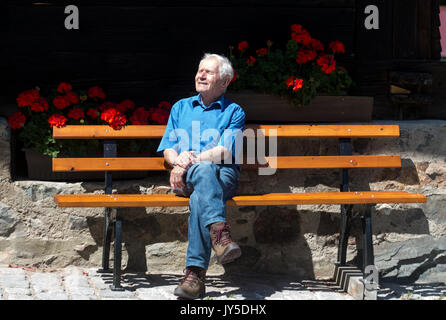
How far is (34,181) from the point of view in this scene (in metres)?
4.84

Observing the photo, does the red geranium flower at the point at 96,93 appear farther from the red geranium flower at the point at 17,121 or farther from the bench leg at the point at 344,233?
the bench leg at the point at 344,233

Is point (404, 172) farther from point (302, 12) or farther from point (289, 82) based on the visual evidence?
point (302, 12)

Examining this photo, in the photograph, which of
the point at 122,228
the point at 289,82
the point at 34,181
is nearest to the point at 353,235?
the point at 289,82

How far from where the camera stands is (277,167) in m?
4.73

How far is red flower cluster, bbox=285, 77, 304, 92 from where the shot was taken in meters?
4.93

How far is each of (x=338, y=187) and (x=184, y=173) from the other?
1.13 m

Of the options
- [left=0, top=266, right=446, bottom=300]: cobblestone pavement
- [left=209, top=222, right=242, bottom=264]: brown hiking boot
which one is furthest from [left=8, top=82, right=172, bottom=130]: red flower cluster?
[left=209, top=222, right=242, bottom=264]: brown hiking boot

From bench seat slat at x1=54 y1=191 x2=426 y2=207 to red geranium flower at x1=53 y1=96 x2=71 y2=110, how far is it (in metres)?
0.68

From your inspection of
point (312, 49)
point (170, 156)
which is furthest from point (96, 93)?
point (312, 49)

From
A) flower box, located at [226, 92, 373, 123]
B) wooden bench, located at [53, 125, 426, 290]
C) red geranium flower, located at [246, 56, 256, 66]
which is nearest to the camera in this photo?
wooden bench, located at [53, 125, 426, 290]

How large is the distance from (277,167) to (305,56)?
845mm

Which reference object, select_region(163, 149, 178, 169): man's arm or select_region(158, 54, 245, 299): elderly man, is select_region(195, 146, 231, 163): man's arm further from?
select_region(163, 149, 178, 169): man's arm
